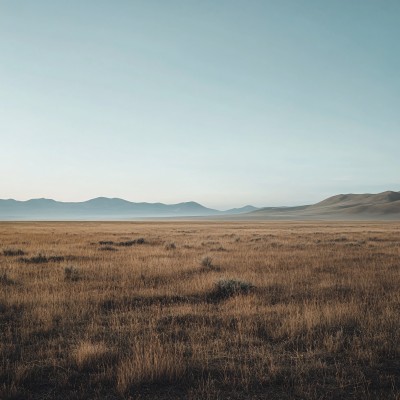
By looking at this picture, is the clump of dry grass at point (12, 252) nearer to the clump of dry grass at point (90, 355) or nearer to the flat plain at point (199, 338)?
the flat plain at point (199, 338)

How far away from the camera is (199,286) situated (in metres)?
10.3

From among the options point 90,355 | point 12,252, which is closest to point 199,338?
point 90,355

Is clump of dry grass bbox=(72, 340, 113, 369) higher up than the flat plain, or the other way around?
clump of dry grass bbox=(72, 340, 113, 369)

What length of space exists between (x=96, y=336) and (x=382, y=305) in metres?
6.97

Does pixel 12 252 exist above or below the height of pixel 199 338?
above

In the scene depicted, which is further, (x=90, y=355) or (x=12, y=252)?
(x=12, y=252)

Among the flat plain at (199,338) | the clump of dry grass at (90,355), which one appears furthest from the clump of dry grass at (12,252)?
the clump of dry grass at (90,355)

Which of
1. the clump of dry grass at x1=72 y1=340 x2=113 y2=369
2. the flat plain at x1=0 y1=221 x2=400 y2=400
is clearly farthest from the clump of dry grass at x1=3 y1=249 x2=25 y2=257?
the clump of dry grass at x1=72 y1=340 x2=113 y2=369

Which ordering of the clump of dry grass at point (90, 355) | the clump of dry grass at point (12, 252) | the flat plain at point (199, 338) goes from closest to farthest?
the flat plain at point (199, 338) → the clump of dry grass at point (90, 355) → the clump of dry grass at point (12, 252)

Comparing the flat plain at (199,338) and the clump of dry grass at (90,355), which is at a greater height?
the clump of dry grass at (90,355)

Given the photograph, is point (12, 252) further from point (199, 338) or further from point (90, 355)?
point (199, 338)

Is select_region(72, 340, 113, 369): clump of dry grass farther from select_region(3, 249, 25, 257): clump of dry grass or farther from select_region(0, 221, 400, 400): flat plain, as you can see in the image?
select_region(3, 249, 25, 257): clump of dry grass

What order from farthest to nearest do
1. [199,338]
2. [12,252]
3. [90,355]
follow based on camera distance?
[12,252]
[199,338]
[90,355]

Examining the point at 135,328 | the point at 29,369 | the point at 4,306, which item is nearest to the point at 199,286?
the point at 135,328
